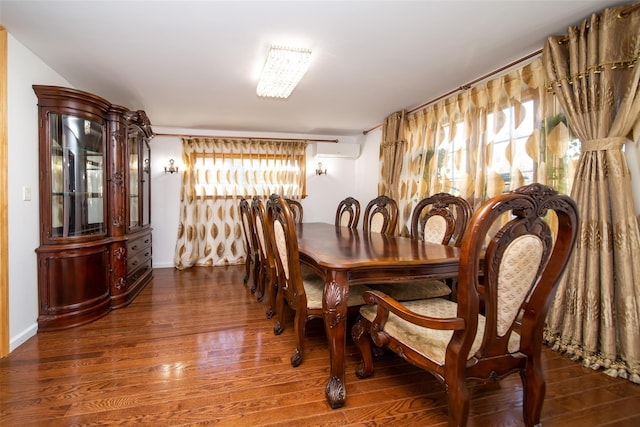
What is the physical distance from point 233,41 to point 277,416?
243cm

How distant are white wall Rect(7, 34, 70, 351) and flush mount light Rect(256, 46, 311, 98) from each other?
1763 millimetres

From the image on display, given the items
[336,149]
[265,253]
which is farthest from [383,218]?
[336,149]

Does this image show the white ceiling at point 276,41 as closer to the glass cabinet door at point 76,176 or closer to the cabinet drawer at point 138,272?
the glass cabinet door at point 76,176

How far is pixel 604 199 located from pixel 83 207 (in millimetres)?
4011

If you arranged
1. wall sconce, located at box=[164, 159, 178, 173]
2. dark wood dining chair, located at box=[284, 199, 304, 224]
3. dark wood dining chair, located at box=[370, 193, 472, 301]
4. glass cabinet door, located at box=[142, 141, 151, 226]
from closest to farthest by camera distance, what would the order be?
dark wood dining chair, located at box=[370, 193, 472, 301], glass cabinet door, located at box=[142, 141, 151, 226], dark wood dining chair, located at box=[284, 199, 304, 224], wall sconce, located at box=[164, 159, 178, 173]

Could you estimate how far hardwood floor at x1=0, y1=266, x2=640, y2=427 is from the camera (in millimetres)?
1406

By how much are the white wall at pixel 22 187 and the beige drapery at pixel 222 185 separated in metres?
2.33

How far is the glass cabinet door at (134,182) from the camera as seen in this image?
3154 mm

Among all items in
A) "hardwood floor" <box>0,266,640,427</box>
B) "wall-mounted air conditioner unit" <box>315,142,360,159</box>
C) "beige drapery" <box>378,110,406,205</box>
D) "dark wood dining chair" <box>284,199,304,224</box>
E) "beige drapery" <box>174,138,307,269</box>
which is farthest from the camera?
"wall-mounted air conditioner unit" <box>315,142,360,159</box>

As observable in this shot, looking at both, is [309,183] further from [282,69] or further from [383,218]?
[282,69]

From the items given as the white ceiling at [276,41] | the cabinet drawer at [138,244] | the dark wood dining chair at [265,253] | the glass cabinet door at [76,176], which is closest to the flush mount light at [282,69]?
the white ceiling at [276,41]

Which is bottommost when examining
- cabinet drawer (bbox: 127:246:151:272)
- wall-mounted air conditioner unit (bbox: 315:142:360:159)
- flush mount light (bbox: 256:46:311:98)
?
cabinet drawer (bbox: 127:246:151:272)

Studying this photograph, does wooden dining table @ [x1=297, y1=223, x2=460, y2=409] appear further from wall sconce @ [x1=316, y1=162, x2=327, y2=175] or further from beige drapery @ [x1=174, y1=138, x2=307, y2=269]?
A: wall sconce @ [x1=316, y1=162, x2=327, y2=175]

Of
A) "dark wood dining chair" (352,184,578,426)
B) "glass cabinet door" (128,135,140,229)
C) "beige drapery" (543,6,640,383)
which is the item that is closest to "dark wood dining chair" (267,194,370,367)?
"dark wood dining chair" (352,184,578,426)
